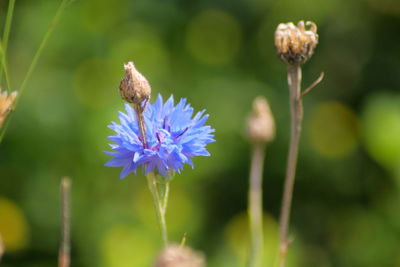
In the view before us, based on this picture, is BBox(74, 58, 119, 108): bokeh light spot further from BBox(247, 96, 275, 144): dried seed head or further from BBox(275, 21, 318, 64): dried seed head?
BBox(275, 21, 318, 64): dried seed head

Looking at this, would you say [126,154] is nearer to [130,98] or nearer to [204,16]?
[130,98]

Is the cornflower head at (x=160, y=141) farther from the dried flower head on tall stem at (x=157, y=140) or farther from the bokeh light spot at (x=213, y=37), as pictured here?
the bokeh light spot at (x=213, y=37)

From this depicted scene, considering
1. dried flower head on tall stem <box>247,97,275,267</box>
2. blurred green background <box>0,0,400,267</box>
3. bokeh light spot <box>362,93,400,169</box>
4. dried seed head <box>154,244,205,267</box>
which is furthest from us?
blurred green background <box>0,0,400,267</box>

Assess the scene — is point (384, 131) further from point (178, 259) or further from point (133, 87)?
point (178, 259)

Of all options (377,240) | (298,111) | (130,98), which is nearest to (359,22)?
(377,240)

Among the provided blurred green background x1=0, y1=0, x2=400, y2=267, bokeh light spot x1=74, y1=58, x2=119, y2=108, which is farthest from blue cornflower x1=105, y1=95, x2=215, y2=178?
bokeh light spot x1=74, y1=58, x2=119, y2=108
